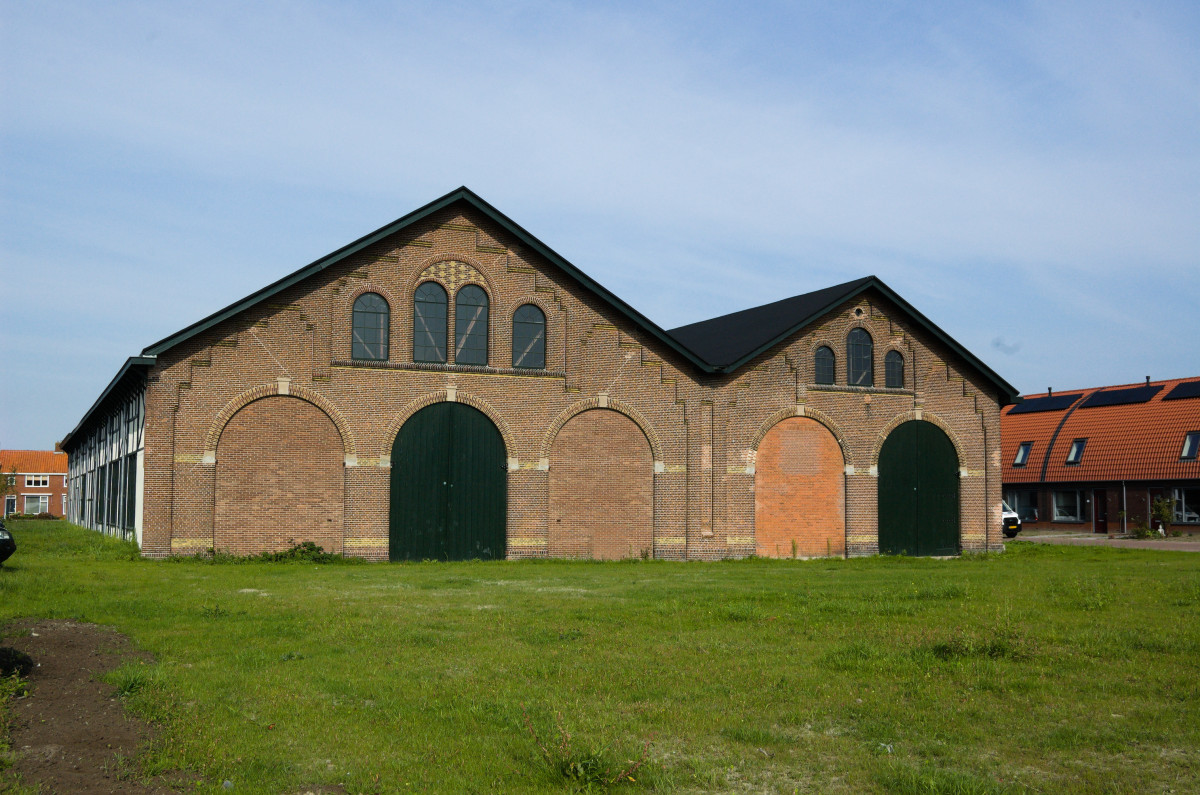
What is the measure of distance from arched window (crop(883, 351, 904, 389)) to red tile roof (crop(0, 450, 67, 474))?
97.7 metres

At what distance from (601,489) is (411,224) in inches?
347

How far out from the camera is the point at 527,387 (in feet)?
87.9

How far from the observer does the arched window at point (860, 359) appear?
101ft

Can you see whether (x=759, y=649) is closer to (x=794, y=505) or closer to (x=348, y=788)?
(x=348, y=788)

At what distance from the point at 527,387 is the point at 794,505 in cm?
903

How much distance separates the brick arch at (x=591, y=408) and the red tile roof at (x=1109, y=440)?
30.3 meters

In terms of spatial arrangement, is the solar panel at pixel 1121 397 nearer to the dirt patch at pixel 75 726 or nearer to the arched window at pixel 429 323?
the arched window at pixel 429 323

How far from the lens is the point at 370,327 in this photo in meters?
25.6

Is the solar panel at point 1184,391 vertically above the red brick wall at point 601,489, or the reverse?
the solar panel at point 1184,391

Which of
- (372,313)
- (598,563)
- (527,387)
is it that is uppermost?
(372,313)

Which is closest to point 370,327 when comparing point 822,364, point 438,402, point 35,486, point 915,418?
point 438,402

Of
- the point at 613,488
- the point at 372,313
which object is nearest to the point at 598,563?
the point at 613,488

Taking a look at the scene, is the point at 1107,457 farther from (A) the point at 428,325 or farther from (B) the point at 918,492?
(A) the point at 428,325

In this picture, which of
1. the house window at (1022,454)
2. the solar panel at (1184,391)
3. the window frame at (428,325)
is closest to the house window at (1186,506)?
the solar panel at (1184,391)
